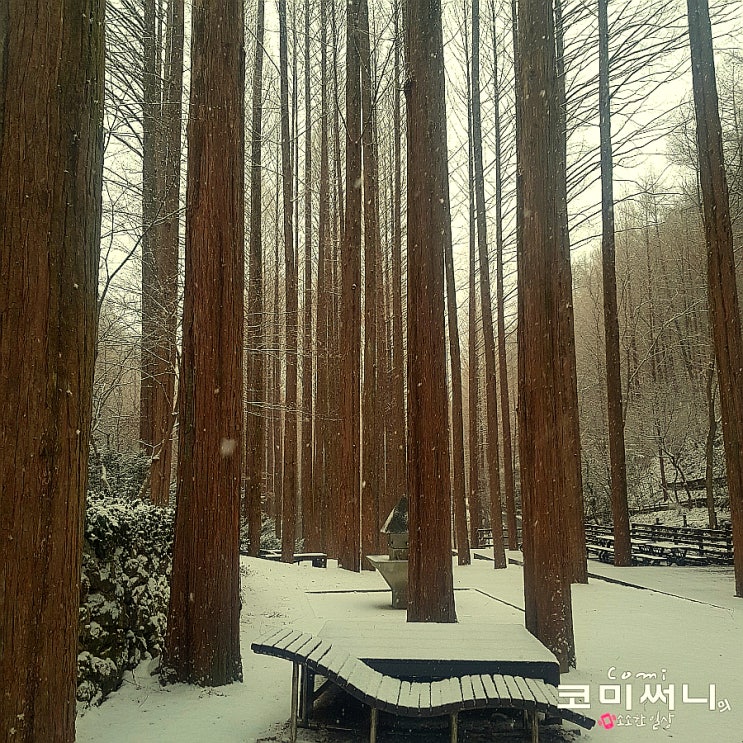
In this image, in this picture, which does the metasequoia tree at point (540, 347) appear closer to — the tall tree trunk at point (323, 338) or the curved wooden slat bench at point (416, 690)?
the curved wooden slat bench at point (416, 690)

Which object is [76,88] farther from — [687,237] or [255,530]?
[687,237]

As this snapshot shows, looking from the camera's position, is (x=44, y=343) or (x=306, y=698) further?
(x=306, y=698)

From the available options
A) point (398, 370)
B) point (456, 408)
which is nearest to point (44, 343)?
point (456, 408)

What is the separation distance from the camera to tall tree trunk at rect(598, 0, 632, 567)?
15.2 meters

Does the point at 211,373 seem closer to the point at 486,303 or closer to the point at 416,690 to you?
the point at 416,690

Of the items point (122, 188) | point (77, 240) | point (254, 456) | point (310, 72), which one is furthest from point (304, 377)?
point (77, 240)

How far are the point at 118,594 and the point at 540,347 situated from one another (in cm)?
422

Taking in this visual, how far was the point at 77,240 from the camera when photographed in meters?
2.84

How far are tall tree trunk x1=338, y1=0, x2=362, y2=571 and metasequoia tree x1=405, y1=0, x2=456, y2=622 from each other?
670 centimetres

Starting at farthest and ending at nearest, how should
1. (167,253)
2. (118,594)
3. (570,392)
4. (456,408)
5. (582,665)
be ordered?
(456,408) < (570,392) < (167,253) < (582,665) < (118,594)

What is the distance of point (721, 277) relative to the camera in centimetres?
1141

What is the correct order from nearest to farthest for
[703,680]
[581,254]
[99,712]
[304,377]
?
[99,712] → [703,680] → [304,377] → [581,254]

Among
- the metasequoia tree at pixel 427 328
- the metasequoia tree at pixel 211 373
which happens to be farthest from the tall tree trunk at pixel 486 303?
the metasequoia tree at pixel 211 373

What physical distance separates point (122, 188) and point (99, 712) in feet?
24.9
